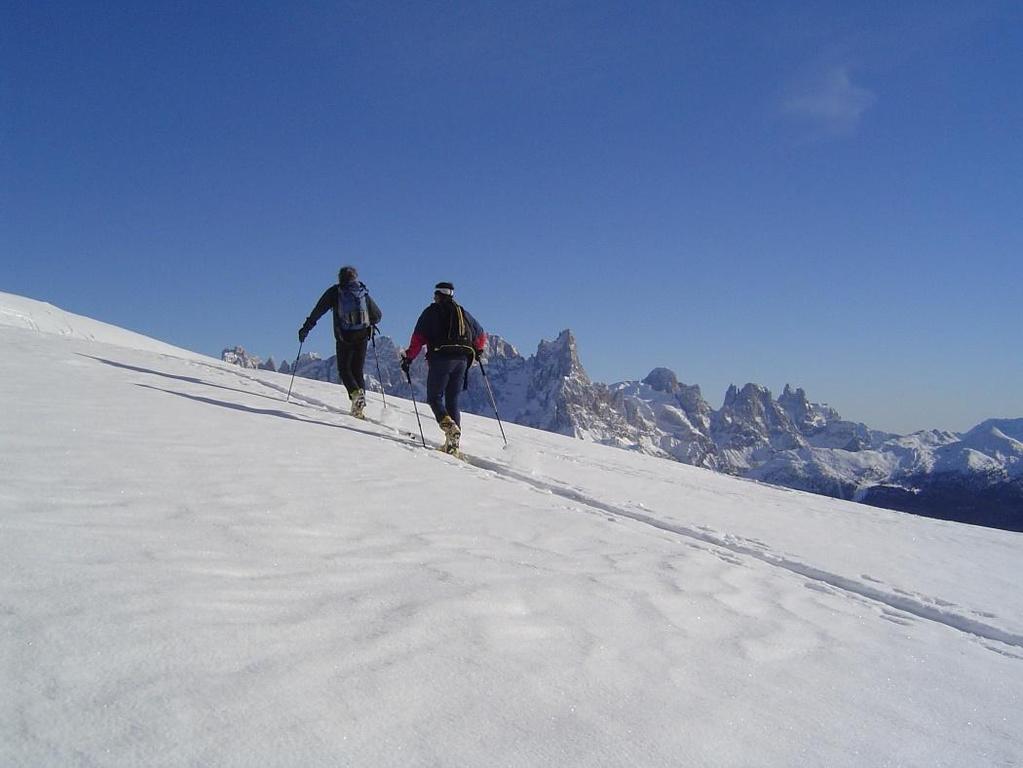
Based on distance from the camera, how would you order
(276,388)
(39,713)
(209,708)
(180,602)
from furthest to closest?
(276,388) < (180,602) < (209,708) < (39,713)

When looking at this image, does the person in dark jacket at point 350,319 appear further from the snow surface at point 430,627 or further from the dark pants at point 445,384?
the snow surface at point 430,627

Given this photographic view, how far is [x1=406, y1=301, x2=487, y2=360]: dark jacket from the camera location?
32.4ft

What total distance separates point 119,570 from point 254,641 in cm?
99

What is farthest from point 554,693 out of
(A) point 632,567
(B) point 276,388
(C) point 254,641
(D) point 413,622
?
(B) point 276,388

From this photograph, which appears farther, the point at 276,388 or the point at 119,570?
the point at 276,388

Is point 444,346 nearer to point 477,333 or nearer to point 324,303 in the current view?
point 477,333

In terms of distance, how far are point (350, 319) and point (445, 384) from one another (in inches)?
109

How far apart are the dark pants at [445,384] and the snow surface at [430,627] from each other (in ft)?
10.4

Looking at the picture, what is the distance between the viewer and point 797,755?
2312mm

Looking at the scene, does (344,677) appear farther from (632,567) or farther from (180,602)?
(632,567)

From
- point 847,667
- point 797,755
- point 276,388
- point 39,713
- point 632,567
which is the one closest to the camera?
point 39,713

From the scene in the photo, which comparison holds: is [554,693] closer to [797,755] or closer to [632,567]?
[797,755]

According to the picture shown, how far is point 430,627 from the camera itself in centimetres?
286

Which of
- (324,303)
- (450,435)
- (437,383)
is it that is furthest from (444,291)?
(324,303)
